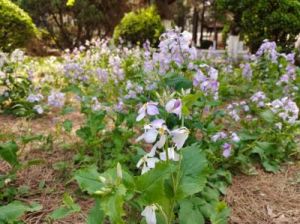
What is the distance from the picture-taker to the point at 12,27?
682 cm

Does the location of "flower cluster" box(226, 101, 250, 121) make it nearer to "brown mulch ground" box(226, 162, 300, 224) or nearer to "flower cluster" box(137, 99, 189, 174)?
"brown mulch ground" box(226, 162, 300, 224)

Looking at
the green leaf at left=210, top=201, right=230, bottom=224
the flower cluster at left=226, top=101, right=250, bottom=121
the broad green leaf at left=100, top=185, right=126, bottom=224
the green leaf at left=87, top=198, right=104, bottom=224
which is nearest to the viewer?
the broad green leaf at left=100, top=185, right=126, bottom=224

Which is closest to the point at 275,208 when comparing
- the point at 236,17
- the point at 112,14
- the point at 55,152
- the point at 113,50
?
the point at 55,152

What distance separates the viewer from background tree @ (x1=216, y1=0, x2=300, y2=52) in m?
7.46

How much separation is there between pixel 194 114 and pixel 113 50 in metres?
4.21

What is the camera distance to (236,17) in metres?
8.34

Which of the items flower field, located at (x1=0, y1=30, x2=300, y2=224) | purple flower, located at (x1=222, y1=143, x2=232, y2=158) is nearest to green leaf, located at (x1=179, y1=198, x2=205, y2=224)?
flower field, located at (x1=0, y1=30, x2=300, y2=224)

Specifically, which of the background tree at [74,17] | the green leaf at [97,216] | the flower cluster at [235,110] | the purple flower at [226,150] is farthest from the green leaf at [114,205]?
the background tree at [74,17]

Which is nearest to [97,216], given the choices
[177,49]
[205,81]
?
[205,81]

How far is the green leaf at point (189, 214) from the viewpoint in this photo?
190 centimetres

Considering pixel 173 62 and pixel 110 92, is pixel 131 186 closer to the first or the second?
pixel 173 62

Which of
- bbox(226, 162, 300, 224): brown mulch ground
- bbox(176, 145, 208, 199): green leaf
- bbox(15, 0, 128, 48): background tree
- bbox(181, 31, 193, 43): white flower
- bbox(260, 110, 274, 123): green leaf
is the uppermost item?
bbox(181, 31, 193, 43): white flower

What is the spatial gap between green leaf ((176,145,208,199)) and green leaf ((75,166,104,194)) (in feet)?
1.11

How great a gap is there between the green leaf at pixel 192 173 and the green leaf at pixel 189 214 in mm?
303
